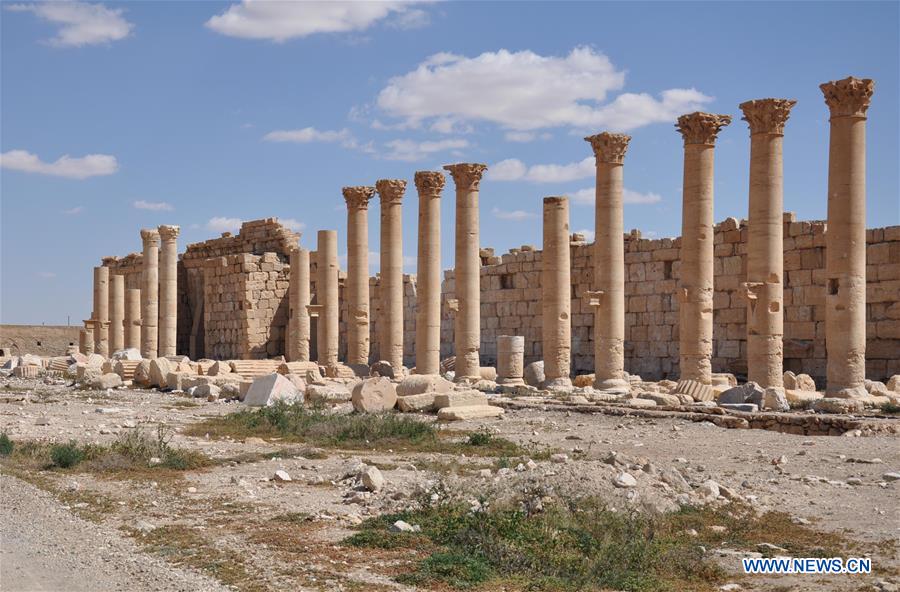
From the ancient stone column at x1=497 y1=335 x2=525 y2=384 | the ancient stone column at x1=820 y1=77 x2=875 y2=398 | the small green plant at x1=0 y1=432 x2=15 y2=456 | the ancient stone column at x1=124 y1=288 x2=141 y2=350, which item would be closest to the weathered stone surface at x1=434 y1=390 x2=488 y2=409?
the ancient stone column at x1=497 y1=335 x2=525 y2=384

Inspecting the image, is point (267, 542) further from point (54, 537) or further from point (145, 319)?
point (145, 319)

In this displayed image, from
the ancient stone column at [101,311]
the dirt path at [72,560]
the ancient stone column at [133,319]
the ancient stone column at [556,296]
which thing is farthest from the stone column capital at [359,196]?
the dirt path at [72,560]

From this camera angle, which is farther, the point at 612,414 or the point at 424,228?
the point at 424,228

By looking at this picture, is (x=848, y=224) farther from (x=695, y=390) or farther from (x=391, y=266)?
(x=391, y=266)

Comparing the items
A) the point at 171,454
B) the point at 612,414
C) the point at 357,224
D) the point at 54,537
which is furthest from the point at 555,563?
the point at 357,224

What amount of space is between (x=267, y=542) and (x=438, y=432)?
28.6ft

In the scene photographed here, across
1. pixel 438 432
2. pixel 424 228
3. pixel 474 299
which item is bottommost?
pixel 438 432

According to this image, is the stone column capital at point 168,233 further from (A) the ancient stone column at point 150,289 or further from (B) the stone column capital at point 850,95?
(B) the stone column capital at point 850,95

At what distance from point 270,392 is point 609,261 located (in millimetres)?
9157

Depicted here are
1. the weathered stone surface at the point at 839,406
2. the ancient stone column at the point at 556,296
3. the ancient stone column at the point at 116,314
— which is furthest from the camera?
the ancient stone column at the point at 116,314

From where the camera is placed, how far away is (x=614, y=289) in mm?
26406

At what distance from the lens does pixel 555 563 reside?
28.3ft

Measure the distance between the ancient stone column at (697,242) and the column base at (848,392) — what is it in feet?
9.80

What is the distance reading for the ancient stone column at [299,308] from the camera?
121ft
